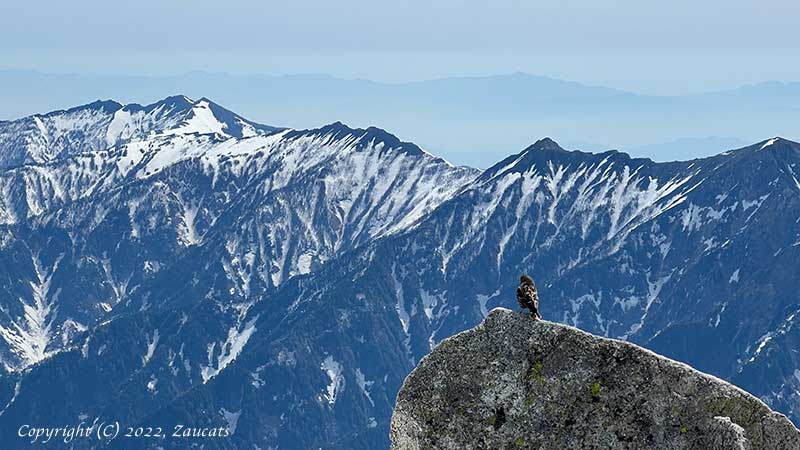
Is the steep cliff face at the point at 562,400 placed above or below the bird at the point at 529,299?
below

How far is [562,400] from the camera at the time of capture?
106ft

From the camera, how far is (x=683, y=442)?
103 ft

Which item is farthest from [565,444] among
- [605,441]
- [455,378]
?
[455,378]

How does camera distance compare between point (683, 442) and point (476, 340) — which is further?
point (476, 340)

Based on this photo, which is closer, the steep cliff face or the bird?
the steep cliff face

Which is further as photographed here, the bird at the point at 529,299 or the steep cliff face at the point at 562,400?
the bird at the point at 529,299

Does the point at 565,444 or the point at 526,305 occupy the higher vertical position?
the point at 526,305

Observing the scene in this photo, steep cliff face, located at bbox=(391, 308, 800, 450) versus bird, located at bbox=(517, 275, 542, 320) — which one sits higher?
bird, located at bbox=(517, 275, 542, 320)

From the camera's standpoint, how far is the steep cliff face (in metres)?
31.6

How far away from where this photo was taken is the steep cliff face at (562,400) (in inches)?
1245

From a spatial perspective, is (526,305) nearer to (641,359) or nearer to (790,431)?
(641,359)

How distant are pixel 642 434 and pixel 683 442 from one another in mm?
847

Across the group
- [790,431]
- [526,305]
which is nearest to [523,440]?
[526,305]

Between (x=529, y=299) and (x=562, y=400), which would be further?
(x=529, y=299)
